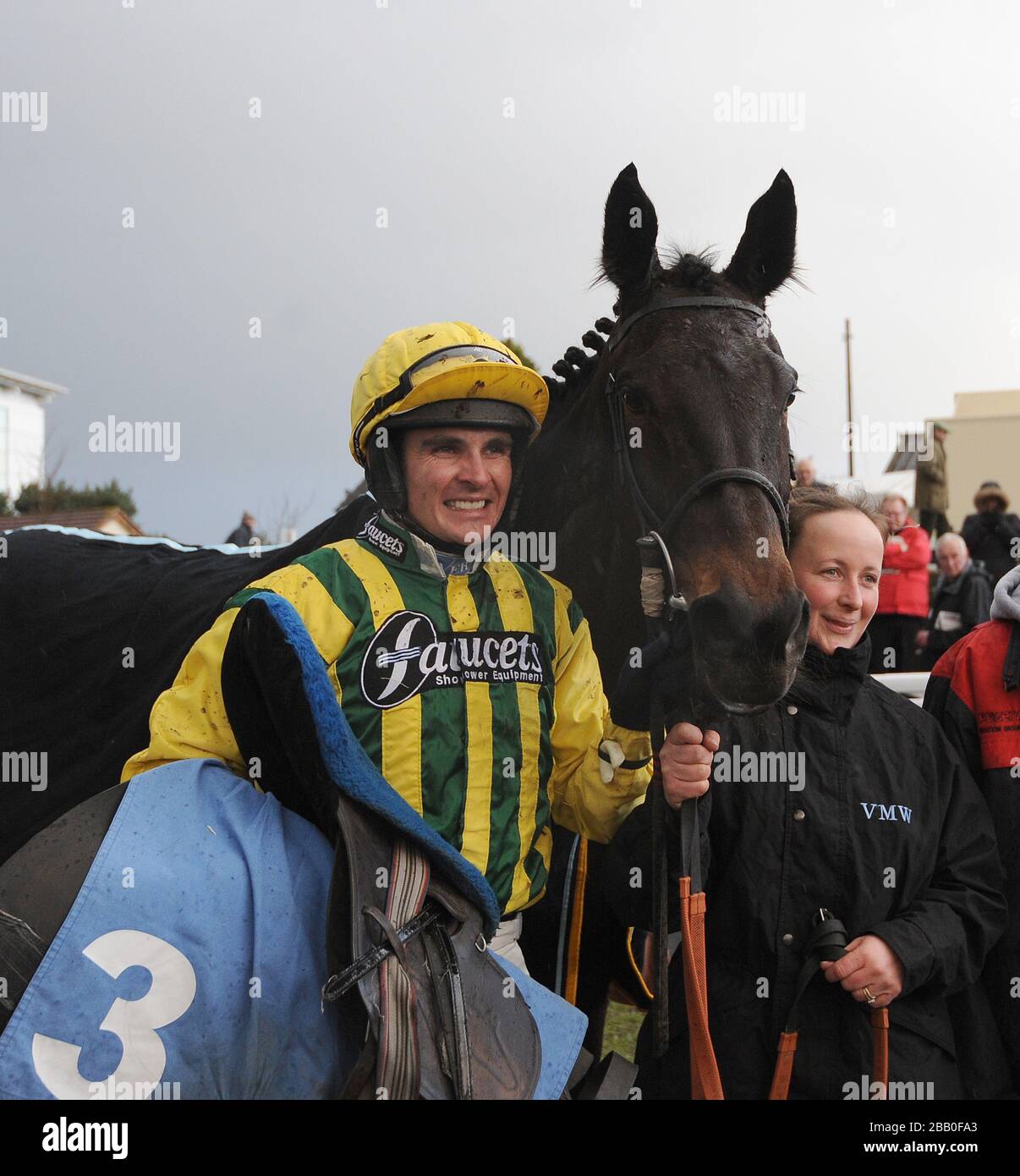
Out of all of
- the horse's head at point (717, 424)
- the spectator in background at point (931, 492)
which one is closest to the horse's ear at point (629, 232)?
the horse's head at point (717, 424)

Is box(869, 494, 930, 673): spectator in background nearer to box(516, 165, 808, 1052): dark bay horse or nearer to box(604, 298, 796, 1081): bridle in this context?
box(516, 165, 808, 1052): dark bay horse

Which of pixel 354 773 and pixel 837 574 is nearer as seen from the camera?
pixel 354 773

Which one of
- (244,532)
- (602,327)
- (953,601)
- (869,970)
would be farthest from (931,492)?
(869,970)

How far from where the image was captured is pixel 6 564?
3713 mm

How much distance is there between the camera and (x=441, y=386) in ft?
6.75

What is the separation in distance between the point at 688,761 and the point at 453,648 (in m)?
0.49

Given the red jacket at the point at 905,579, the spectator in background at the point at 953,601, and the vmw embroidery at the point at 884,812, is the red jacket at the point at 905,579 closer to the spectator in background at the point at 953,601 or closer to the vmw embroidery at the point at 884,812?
the spectator in background at the point at 953,601

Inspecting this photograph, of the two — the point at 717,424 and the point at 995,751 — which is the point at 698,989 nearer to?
the point at 995,751

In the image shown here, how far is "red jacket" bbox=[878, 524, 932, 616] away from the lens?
292 inches

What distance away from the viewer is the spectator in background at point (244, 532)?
28.5 feet

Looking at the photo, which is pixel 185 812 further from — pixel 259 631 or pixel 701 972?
pixel 701 972

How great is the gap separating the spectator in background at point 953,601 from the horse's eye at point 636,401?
19.2 ft
